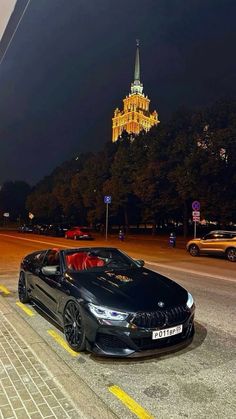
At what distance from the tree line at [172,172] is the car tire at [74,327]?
23.9 meters

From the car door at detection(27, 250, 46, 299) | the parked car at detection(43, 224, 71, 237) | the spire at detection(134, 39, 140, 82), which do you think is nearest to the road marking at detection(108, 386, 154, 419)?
the car door at detection(27, 250, 46, 299)

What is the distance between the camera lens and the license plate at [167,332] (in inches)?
174

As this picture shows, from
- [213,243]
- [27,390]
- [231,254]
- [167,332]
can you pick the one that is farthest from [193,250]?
[27,390]

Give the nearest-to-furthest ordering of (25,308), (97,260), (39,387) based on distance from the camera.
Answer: (39,387), (97,260), (25,308)

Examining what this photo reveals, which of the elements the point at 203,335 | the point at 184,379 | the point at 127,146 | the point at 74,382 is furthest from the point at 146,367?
the point at 127,146

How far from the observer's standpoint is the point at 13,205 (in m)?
109

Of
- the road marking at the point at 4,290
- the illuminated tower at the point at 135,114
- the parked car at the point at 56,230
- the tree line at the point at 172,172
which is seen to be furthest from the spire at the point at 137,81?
the road marking at the point at 4,290

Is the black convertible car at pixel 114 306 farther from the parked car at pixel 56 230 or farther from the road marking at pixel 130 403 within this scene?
the parked car at pixel 56 230

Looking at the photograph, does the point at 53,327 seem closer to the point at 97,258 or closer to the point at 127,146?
the point at 97,258

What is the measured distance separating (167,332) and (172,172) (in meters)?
29.1

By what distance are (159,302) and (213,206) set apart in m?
24.7

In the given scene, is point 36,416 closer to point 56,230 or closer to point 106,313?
point 106,313

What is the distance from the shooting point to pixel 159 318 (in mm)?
4508

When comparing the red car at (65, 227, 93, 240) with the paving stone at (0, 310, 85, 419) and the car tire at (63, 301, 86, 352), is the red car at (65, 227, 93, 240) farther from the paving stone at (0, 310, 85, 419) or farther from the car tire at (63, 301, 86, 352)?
the paving stone at (0, 310, 85, 419)
